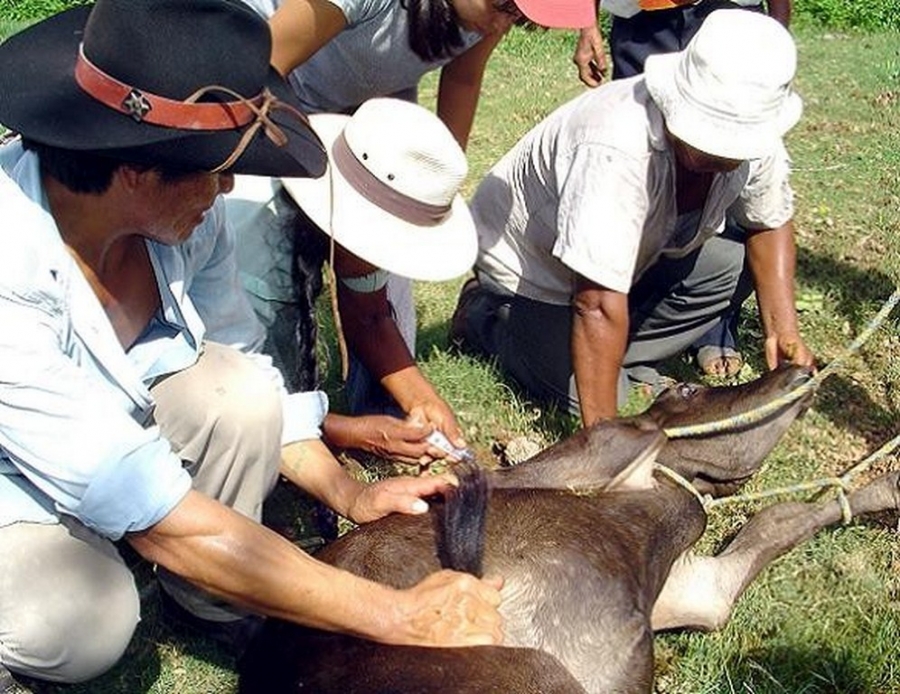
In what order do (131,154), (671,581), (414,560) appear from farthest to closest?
(671,581), (414,560), (131,154)

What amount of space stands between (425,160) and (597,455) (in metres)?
0.92

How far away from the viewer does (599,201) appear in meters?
3.37

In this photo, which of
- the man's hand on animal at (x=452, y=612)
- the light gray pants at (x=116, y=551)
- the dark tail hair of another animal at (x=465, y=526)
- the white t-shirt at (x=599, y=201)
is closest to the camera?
the man's hand on animal at (x=452, y=612)

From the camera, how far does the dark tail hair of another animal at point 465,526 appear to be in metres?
2.78

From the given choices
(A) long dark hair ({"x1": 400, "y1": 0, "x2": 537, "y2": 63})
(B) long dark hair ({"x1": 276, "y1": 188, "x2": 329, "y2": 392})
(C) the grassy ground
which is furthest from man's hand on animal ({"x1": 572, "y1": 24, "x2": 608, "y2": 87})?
(B) long dark hair ({"x1": 276, "y1": 188, "x2": 329, "y2": 392})

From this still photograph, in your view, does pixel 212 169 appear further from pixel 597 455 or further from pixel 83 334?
pixel 597 455

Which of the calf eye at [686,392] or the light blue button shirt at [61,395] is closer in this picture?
the light blue button shirt at [61,395]

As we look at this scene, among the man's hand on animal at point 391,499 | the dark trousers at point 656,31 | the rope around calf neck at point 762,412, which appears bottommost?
the rope around calf neck at point 762,412

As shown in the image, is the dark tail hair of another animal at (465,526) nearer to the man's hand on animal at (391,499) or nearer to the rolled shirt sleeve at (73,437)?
the man's hand on animal at (391,499)

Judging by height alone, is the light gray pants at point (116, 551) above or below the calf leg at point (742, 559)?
above

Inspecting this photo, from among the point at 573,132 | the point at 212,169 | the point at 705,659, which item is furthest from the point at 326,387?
the point at 212,169

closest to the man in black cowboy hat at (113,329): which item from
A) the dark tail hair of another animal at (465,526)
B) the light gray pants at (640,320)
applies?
the dark tail hair of another animal at (465,526)

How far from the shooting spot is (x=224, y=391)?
2.91 m

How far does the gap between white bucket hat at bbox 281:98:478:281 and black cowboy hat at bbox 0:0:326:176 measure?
57 centimetres
